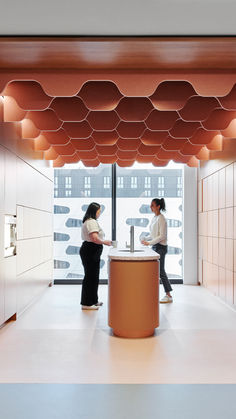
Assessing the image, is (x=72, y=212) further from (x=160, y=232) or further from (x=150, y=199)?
(x=160, y=232)

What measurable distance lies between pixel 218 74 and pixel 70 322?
141 inches

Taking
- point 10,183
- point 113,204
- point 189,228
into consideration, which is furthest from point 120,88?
point 189,228

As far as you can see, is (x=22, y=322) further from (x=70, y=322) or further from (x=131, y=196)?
(x=131, y=196)

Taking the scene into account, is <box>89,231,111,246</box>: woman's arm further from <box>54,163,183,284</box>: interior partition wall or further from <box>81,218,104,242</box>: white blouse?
<box>54,163,183,284</box>: interior partition wall

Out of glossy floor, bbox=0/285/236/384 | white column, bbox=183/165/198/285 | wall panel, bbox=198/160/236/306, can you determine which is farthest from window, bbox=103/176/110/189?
glossy floor, bbox=0/285/236/384

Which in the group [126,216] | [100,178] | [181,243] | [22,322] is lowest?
[22,322]

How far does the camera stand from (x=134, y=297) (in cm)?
477

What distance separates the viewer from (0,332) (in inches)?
201

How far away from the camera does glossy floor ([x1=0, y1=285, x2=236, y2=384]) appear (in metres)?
3.65

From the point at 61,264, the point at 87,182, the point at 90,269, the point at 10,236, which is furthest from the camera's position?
the point at 87,182

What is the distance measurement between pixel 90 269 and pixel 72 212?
325 centimetres

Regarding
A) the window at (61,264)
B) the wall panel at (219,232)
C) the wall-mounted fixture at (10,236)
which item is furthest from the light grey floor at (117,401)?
the window at (61,264)

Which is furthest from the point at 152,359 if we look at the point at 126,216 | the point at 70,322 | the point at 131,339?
the point at 126,216
